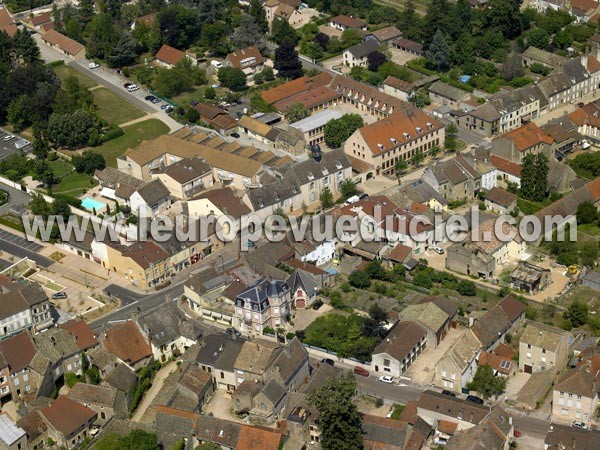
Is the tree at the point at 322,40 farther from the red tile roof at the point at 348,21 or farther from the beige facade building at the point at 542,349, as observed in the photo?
the beige facade building at the point at 542,349

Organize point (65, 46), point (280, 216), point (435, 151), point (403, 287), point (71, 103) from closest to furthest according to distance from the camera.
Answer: point (403, 287)
point (280, 216)
point (435, 151)
point (71, 103)
point (65, 46)

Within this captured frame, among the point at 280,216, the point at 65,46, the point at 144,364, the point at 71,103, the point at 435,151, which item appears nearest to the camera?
the point at 144,364

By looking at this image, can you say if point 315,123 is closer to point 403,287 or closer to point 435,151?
point 435,151

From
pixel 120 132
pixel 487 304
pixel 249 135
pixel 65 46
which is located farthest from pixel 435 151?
pixel 65 46

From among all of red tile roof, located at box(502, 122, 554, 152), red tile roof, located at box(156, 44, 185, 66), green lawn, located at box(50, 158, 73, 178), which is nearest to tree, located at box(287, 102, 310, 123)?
red tile roof, located at box(156, 44, 185, 66)

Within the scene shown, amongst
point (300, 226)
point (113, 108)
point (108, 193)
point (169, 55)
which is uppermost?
point (300, 226)

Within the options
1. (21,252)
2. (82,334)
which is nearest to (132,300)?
(82,334)

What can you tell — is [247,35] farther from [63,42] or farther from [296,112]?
[63,42]
